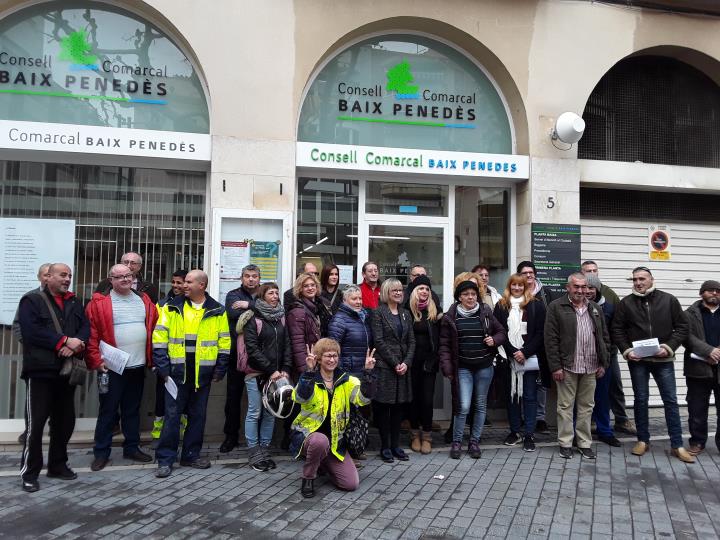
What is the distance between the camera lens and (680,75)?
319 inches

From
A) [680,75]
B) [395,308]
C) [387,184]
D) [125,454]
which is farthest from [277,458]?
[680,75]

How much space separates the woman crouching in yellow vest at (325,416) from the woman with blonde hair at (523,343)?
1.95 m

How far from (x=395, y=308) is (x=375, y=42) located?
385cm

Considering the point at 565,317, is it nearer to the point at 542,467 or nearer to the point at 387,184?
the point at 542,467

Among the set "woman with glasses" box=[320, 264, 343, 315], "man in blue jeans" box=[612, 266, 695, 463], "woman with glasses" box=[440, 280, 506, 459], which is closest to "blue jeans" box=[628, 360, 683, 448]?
"man in blue jeans" box=[612, 266, 695, 463]

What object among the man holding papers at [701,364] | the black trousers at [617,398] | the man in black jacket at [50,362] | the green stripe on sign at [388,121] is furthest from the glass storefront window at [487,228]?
the man in black jacket at [50,362]

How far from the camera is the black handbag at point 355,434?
15.5 ft

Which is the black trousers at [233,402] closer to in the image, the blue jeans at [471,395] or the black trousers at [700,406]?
the blue jeans at [471,395]

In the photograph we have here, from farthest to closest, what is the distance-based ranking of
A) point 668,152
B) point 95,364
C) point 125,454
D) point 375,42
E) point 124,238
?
point 668,152 < point 375,42 < point 124,238 < point 125,454 < point 95,364

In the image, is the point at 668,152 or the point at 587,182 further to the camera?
the point at 668,152

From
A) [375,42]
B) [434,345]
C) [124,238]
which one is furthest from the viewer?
[375,42]

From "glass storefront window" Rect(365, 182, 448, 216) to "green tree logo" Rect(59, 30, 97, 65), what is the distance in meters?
3.79

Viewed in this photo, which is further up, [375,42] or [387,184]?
[375,42]

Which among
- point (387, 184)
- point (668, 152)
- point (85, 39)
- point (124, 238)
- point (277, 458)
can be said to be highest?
point (85, 39)
